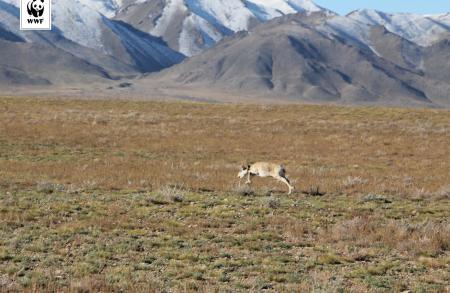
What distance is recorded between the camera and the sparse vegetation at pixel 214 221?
1130 cm

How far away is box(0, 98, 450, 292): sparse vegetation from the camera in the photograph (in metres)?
11.3

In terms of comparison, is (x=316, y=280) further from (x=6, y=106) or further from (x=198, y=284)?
(x=6, y=106)

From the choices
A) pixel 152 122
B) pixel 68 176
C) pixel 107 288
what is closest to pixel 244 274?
pixel 107 288

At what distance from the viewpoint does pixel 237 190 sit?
2070 cm

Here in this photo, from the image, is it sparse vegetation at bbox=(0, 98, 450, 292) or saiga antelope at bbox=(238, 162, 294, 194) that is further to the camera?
saiga antelope at bbox=(238, 162, 294, 194)

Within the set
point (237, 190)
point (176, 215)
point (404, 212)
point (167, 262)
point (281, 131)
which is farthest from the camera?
point (281, 131)

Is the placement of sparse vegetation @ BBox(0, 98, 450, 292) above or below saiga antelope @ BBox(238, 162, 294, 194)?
below

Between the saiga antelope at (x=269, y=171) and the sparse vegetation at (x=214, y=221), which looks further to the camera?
the saiga antelope at (x=269, y=171)

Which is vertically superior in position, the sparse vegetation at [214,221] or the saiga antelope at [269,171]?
the saiga antelope at [269,171]

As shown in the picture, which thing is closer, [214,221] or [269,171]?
[214,221]

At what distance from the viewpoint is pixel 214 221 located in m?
16.0

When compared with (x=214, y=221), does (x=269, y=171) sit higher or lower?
higher

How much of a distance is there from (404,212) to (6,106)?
60706 mm

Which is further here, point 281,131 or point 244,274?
point 281,131
